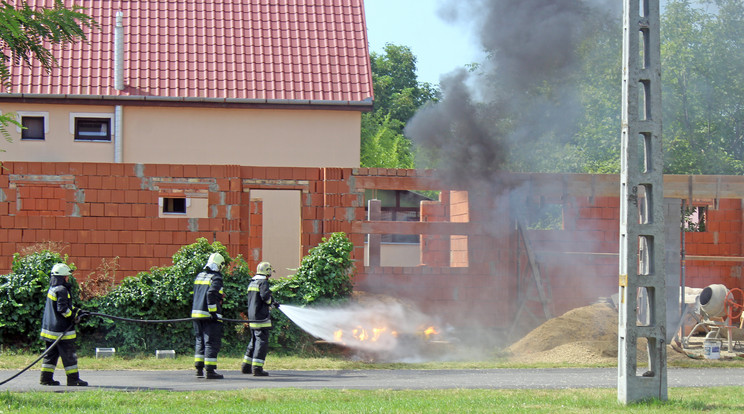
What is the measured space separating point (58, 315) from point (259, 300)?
8.95ft

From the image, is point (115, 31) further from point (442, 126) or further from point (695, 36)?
point (695, 36)

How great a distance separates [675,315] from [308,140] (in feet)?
30.4

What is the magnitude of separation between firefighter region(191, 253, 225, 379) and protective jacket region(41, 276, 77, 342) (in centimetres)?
165

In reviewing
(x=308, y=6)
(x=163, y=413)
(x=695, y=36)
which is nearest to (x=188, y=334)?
(x=163, y=413)

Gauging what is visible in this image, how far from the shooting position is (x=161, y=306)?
13320 millimetres

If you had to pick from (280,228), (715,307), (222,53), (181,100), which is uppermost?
(222,53)

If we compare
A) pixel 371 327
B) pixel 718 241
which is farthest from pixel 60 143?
pixel 718 241

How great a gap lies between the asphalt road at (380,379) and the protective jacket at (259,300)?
0.80 m

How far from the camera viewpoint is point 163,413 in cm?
826

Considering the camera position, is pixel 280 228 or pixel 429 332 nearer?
pixel 429 332

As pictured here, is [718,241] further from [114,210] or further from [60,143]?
[60,143]

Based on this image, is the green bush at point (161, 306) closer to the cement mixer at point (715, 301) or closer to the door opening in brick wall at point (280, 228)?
the door opening in brick wall at point (280, 228)

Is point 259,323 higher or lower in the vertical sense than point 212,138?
lower

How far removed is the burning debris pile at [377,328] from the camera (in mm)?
13508
